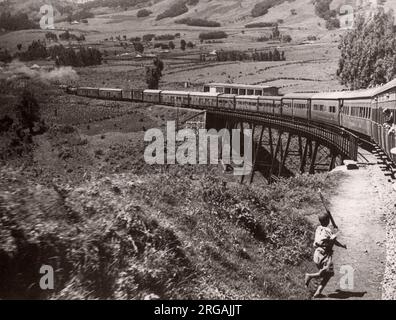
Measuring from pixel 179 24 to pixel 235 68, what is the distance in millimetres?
32528

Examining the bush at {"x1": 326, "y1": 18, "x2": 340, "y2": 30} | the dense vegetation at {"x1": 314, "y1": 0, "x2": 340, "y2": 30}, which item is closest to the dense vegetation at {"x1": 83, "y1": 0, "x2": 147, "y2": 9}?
the bush at {"x1": 326, "y1": 18, "x2": 340, "y2": 30}

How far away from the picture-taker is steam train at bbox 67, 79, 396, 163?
45.5 ft

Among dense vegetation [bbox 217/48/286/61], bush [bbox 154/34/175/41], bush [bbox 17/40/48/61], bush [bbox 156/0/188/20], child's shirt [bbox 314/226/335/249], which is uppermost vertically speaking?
bush [bbox 156/0/188/20]

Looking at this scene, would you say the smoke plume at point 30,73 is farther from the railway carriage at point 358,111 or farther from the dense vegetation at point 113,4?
the railway carriage at point 358,111

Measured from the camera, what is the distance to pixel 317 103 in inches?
1152

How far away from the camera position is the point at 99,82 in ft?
225

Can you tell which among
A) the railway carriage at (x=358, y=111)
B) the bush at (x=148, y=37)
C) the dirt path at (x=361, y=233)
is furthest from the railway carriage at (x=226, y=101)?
the bush at (x=148, y=37)

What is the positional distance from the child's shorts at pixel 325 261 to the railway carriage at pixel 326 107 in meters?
18.4

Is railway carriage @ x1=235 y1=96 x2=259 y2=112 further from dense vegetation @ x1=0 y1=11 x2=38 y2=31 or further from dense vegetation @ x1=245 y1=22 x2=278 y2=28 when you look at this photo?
dense vegetation @ x1=245 y1=22 x2=278 y2=28

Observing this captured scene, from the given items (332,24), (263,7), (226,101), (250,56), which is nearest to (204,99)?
(226,101)

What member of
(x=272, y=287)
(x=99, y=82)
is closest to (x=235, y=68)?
(x=99, y=82)

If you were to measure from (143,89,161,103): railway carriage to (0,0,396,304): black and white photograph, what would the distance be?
24 cm

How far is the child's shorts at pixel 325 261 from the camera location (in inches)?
281
